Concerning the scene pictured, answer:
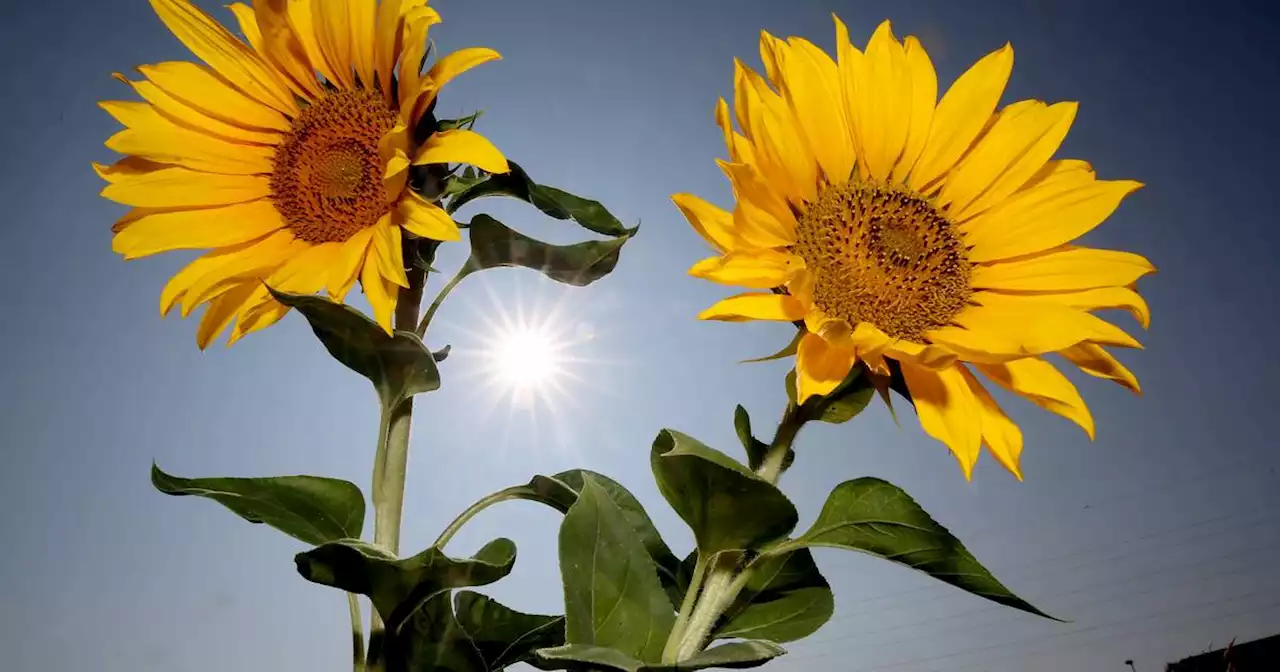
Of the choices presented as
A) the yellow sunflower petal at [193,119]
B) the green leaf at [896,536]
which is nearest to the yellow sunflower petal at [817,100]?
the green leaf at [896,536]

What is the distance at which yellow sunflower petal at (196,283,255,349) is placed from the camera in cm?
122

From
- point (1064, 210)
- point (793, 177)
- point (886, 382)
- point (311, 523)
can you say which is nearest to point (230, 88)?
point (311, 523)

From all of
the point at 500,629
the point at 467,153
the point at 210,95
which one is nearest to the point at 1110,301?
the point at 467,153

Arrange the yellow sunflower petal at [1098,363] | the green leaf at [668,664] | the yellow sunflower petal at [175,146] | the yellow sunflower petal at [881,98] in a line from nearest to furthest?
the green leaf at [668,664] → the yellow sunflower petal at [1098,363] → the yellow sunflower petal at [881,98] → the yellow sunflower petal at [175,146]

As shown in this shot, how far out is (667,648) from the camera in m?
0.93

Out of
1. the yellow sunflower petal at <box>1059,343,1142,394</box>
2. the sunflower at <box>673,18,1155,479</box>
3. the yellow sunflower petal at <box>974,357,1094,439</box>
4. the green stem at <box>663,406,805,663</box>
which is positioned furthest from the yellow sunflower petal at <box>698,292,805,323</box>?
the yellow sunflower petal at <box>1059,343,1142,394</box>

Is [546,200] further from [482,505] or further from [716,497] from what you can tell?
[716,497]

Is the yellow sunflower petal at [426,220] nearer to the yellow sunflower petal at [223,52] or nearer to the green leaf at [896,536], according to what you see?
the yellow sunflower petal at [223,52]

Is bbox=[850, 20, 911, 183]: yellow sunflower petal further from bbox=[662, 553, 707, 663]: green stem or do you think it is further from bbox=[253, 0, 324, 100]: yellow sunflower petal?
bbox=[253, 0, 324, 100]: yellow sunflower petal

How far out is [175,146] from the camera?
52.6 inches

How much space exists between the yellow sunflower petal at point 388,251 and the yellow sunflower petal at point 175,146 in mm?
360

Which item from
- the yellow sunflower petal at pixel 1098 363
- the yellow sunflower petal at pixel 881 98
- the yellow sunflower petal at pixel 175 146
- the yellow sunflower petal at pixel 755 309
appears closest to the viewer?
the yellow sunflower petal at pixel 755 309

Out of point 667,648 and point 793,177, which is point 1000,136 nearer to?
point 793,177

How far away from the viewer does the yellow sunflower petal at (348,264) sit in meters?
1.12
